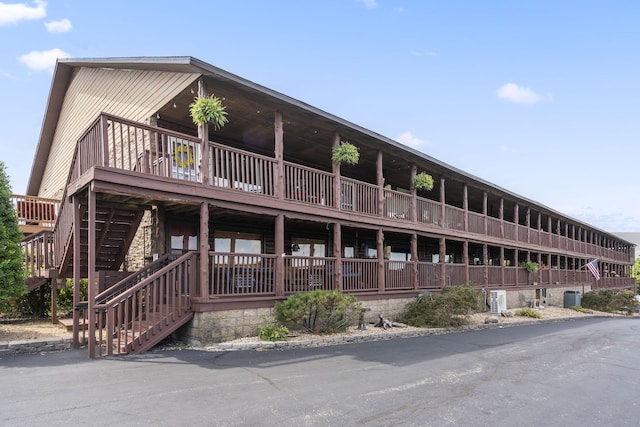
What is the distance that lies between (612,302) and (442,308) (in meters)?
19.0

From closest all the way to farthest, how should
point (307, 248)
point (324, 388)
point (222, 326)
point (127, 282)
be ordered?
point (324, 388)
point (222, 326)
point (127, 282)
point (307, 248)

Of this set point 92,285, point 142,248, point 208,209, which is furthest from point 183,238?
point 92,285

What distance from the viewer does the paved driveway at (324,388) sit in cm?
537

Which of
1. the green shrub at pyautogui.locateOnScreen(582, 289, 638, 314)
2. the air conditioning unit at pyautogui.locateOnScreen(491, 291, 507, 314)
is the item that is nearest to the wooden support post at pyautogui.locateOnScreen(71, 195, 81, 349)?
the air conditioning unit at pyautogui.locateOnScreen(491, 291, 507, 314)

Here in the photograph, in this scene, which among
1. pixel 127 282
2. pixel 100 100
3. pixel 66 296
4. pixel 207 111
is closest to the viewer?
pixel 207 111

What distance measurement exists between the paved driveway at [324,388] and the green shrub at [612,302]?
20129 millimetres

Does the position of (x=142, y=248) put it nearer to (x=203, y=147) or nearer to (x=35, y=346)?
(x=35, y=346)

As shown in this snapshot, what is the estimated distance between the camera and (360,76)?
23.4m

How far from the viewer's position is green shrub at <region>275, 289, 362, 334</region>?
1088cm

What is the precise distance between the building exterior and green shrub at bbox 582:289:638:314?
9320 mm

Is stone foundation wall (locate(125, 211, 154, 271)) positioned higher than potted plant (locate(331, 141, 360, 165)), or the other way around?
potted plant (locate(331, 141, 360, 165))

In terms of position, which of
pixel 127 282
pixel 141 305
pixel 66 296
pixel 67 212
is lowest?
pixel 66 296

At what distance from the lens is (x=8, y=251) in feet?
33.0

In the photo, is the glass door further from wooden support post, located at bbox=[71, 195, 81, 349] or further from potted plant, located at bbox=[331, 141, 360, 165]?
potted plant, located at bbox=[331, 141, 360, 165]
